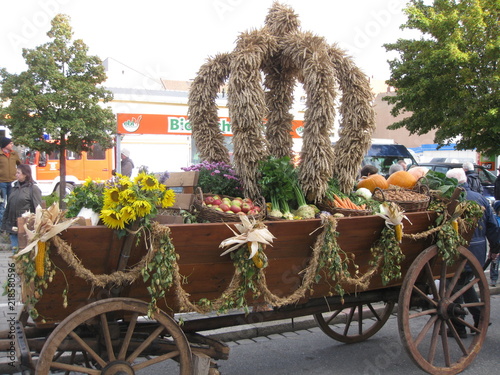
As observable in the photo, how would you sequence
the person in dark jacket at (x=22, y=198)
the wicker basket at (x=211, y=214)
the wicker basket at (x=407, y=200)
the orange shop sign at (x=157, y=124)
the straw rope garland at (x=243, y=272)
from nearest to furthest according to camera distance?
1. the straw rope garland at (x=243, y=272)
2. the wicker basket at (x=211, y=214)
3. the wicker basket at (x=407, y=200)
4. the person in dark jacket at (x=22, y=198)
5. the orange shop sign at (x=157, y=124)

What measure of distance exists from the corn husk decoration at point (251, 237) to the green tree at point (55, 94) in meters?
8.32

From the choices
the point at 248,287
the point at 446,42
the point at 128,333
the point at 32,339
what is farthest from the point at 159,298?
the point at 446,42

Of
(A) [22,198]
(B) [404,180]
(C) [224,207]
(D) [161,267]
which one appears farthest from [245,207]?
(A) [22,198]

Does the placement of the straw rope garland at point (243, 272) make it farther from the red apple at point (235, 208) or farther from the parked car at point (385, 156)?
the parked car at point (385, 156)

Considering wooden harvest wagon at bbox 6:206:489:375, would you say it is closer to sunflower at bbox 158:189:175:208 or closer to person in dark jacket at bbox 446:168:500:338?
sunflower at bbox 158:189:175:208

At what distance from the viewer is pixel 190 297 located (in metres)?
3.09

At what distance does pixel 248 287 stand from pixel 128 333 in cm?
75

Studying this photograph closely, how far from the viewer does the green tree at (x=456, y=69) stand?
13836mm

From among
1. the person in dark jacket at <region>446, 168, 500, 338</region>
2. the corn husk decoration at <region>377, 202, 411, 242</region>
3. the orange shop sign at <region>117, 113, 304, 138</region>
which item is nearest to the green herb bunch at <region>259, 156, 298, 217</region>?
the corn husk decoration at <region>377, 202, 411, 242</region>

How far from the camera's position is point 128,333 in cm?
288

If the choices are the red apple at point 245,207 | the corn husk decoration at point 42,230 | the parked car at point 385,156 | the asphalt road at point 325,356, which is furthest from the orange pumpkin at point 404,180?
the parked car at point 385,156

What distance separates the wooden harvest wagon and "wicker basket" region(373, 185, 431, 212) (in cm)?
13

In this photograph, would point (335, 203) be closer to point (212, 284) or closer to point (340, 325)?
point (212, 284)

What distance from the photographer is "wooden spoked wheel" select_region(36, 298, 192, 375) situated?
104 inches
